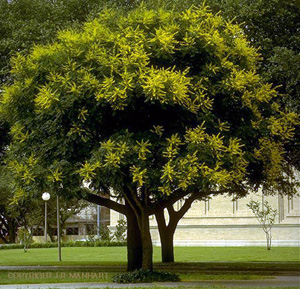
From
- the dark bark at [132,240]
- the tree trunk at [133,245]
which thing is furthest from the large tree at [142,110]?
the tree trunk at [133,245]

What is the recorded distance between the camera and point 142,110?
65.4ft

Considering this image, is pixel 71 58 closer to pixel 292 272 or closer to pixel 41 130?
pixel 41 130

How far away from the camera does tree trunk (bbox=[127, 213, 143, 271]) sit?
79.4 ft

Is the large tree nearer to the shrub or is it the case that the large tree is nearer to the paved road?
the shrub

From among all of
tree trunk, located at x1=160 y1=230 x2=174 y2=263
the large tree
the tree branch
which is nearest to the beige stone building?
tree trunk, located at x1=160 y1=230 x2=174 y2=263

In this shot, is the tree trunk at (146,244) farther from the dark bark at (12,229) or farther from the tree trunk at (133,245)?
the dark bark at (12,229)

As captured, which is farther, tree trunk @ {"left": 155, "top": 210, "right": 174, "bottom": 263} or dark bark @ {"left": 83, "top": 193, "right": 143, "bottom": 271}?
tree trunk @ {"left": 155, "top": 210, "right": 174, "bottom": 263}

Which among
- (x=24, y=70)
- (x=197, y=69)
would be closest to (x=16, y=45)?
(x=24, y=70)

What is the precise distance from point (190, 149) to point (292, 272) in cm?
861

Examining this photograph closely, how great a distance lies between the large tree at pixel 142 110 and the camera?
1894cm

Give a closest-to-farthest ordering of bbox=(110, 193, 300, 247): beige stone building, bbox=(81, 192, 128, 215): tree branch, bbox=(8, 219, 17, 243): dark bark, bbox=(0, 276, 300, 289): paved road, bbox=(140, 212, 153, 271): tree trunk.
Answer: bbox=(0, 276, 300, 289): paved road, bbox=(140, 212, 153, 271): tree trunk, bbox=(81, 192, 128, 215): tree branch, bbox=(110, 193, 300, 247): beige stone building, bbox=(8, 219, 17, 243): dark bark

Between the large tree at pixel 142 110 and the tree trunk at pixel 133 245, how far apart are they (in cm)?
275

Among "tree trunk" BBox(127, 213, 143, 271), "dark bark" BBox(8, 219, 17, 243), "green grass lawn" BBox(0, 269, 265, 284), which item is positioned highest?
"tree trunk" BBox(127, 213, 143, 271)

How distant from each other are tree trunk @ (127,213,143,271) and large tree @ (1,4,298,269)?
2747 millimetres
